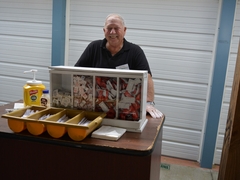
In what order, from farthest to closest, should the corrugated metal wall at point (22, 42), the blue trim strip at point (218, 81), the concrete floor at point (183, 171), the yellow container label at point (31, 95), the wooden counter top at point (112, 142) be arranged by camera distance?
the corrugated metal wall at point (22, 42), the concrete floor at point (183, 171), the blue trim strip at point (218, 81), the yellow container label at point (31, 95), the wooden counter top at point (112, 142)

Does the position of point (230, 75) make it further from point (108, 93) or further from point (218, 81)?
point (108, 93)

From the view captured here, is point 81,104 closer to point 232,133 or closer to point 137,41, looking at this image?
point 232,133

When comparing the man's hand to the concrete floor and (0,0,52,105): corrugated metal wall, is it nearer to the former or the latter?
the concrete floor

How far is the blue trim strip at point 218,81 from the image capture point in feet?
8.87

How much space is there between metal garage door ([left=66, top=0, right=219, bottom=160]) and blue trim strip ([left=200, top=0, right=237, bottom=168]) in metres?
0.14

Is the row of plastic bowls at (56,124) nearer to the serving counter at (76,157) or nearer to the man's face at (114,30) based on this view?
the serving counter at (76,157)

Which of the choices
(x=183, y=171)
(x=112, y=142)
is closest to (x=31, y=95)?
(x=112, y=142)

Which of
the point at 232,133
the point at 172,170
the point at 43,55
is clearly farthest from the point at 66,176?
the point at 43,55

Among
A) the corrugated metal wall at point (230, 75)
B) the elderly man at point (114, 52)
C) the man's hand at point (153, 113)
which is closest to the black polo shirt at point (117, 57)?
the elderly man at point (114, 52)

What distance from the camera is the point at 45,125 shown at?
46.1 inches

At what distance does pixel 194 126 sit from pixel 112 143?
2.26 metres

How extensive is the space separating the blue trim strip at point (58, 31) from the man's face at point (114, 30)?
152 cm

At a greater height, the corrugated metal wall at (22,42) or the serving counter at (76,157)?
the corrugated metal wall at (22,42)

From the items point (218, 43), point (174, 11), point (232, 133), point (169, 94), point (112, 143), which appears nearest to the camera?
point (232, 133)
